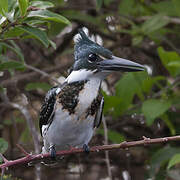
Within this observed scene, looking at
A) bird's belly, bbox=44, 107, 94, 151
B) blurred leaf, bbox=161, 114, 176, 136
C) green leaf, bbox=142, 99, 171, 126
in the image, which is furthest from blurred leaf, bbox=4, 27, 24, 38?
blurred leaf, bbox=161, 114, 176, 136

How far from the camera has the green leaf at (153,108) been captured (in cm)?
324

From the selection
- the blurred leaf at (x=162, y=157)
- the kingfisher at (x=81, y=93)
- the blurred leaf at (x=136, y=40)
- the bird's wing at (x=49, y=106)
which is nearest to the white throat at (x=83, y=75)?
the kingfisher at (x=81, y=93)

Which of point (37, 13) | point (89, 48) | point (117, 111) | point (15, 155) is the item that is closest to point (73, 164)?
point (15, 155)

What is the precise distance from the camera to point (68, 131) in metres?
2.79

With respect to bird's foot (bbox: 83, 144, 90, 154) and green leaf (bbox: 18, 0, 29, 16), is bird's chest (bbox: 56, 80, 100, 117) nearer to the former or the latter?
bird's foot (bbox: 83, 144, 90, 154)

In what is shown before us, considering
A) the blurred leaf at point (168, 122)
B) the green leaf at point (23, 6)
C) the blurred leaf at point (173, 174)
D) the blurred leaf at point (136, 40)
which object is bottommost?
the blurred leaf at point (173, 174)

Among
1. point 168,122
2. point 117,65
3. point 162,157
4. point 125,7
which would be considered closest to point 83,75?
point 117,65

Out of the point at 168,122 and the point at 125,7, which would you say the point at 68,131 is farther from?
the point at 125,7

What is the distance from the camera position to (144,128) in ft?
13.9

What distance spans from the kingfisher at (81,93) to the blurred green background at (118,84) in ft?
2.36

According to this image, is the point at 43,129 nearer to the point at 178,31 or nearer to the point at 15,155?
the point at 15,155

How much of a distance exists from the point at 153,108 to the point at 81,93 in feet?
2.67

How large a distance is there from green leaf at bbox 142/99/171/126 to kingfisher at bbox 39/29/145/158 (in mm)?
538

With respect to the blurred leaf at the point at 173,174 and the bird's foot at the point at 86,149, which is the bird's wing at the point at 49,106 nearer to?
the bird's foot at the point at 86,149
